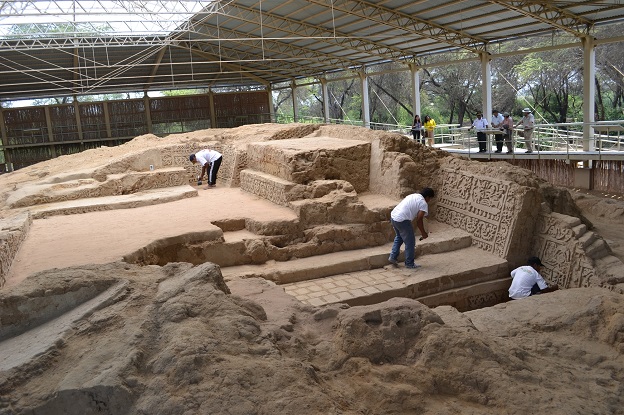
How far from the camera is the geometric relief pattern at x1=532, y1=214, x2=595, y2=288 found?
705cm

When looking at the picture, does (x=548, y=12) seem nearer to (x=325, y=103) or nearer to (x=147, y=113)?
(x=325, y=103)

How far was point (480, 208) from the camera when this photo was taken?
8477 millimetres

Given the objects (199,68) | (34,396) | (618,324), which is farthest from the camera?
(199,68)

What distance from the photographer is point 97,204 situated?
10.4 metres

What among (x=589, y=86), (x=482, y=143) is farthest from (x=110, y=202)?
(x=589, y=86)

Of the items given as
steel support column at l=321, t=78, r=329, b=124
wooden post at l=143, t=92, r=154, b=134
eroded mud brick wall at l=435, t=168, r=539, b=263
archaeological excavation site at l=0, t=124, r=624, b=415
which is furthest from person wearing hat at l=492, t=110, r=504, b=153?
wooden post at l=143, t=92, r=154, b=134

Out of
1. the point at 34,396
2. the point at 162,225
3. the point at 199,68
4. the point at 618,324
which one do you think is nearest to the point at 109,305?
the point at 34,396

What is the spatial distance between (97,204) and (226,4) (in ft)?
29.8

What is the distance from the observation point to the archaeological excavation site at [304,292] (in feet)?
9.05

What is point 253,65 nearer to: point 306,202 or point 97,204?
point 97,204

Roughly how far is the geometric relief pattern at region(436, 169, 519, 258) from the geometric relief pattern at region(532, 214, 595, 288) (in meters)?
0.48

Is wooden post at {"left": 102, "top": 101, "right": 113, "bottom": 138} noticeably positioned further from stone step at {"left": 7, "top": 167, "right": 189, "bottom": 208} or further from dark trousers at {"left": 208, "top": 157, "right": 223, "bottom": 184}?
dark trousers at {"left": 208, "top": 157, "right": 223, "bottom": 184}

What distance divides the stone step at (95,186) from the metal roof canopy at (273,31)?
4.98 metres

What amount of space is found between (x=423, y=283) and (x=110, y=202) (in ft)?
21.5
